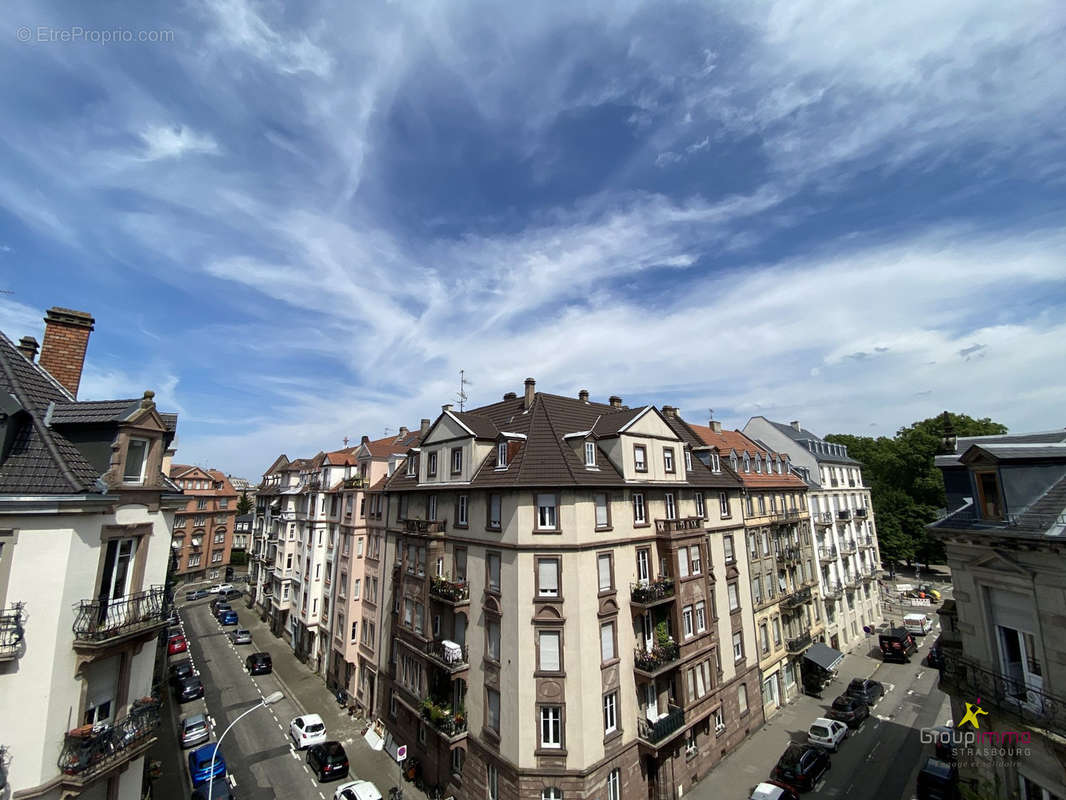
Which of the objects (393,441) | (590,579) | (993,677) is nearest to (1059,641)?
(993,677)

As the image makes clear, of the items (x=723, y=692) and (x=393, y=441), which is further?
(x=393, y=441)

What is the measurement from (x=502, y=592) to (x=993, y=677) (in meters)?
18.5

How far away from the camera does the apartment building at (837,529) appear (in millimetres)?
46406

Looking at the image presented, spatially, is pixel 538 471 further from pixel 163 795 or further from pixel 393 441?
pixel 393 441

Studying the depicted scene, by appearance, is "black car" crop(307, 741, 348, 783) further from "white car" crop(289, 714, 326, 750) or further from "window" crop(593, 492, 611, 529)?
"window" crop(593, 492, 611, 529)

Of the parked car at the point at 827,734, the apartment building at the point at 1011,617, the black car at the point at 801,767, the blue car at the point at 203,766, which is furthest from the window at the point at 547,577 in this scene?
the parked car at the point at 827,734

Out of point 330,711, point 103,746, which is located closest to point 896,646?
point 330,711

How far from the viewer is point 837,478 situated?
2064 inches

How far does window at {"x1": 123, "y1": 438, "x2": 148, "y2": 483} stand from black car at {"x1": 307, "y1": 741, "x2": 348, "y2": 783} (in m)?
22.2

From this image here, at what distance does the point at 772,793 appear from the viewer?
23375 mm

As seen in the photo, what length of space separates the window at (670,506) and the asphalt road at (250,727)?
2542 centimetres

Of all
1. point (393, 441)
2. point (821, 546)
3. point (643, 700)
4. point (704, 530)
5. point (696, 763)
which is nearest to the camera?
point (643, 700)

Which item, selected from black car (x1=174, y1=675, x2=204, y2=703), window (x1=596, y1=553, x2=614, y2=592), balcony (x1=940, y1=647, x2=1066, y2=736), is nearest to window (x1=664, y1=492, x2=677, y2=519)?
window (x1=596, y1=553, x2=614, y2=592)

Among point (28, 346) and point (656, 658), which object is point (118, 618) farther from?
point (656, 658)
